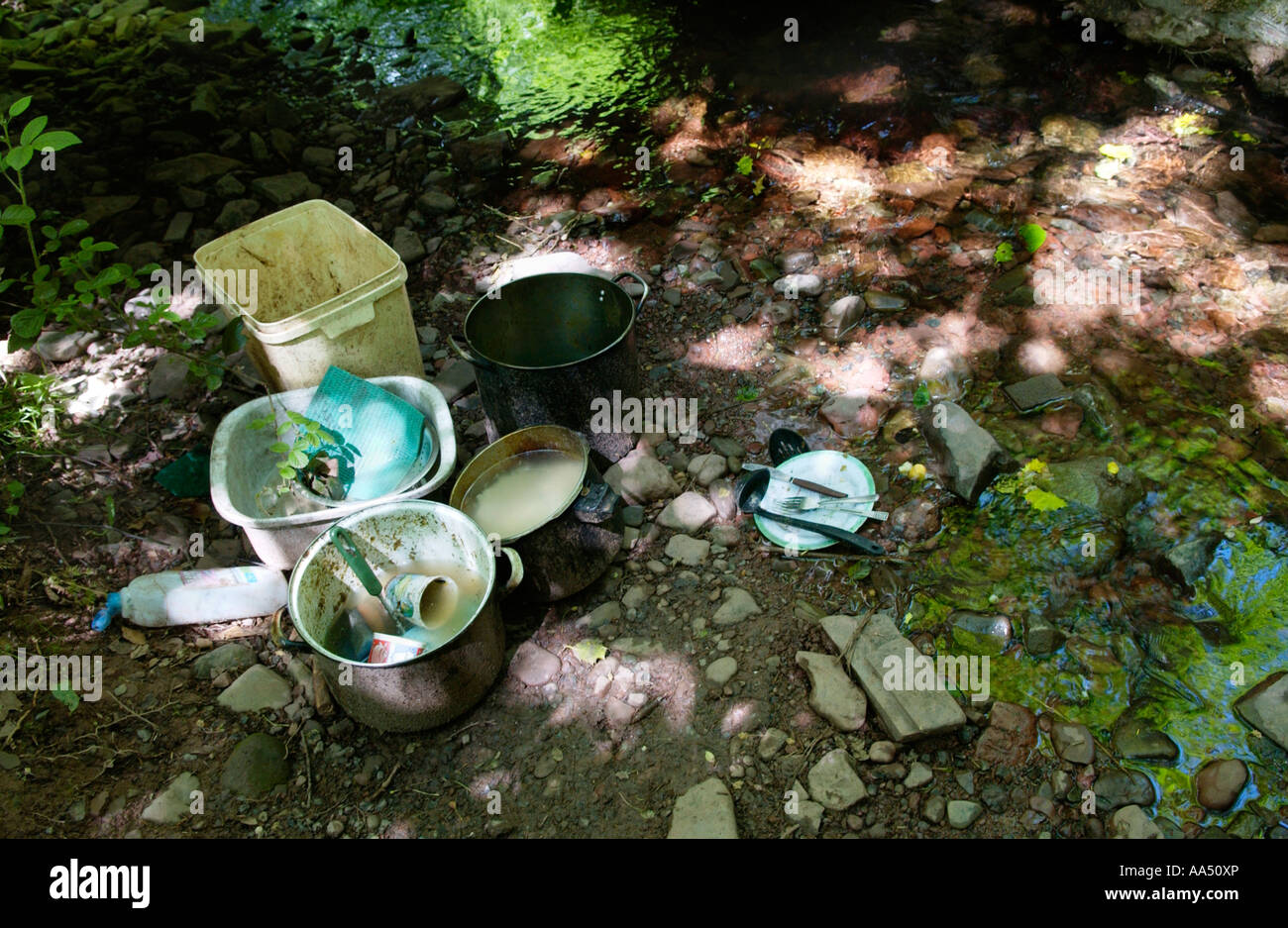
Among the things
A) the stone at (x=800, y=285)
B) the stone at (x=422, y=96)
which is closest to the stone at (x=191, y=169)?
the stone at (x=422, y=96)

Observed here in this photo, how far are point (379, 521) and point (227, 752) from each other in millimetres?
847

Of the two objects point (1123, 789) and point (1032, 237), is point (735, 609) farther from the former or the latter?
point (1032, 237)

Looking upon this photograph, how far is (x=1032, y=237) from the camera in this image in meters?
4.05

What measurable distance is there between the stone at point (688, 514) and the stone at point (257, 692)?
1.44 m

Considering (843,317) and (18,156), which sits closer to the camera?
(18,156)

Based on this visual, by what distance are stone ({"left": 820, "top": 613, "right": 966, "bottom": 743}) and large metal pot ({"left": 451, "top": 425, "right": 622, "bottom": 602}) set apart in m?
0.80

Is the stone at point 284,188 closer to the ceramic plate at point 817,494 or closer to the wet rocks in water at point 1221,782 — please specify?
the ceramic plate at point 817,494

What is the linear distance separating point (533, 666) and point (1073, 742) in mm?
1678

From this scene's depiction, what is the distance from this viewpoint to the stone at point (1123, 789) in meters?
2.37

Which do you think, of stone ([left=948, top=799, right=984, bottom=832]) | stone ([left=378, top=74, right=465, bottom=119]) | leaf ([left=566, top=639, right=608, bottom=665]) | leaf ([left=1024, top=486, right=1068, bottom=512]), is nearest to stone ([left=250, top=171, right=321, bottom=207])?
stone ([left=378, top=74, right=465, bottom=119])

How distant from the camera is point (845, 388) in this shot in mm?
3598

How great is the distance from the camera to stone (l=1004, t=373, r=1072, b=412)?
3400 millimetres

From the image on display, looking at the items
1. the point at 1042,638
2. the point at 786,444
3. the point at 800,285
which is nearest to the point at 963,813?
the point at 1042,638

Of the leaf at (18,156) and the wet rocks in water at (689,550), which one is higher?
the leaf at (18,156)
